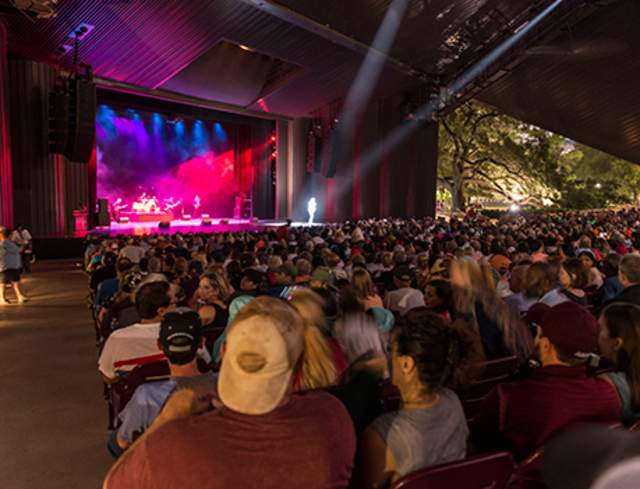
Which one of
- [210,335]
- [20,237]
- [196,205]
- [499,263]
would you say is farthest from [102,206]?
[210,335]

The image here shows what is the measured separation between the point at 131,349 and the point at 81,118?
9.98 m

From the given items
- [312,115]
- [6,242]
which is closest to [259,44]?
[312,115]

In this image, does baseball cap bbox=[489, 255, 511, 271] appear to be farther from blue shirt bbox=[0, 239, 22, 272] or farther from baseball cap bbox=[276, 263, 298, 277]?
blue shirt bbox=[0, 239, 22, 272]

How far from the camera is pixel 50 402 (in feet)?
14.2

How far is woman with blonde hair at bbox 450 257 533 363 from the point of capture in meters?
3.36

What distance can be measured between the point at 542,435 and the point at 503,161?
30.5m

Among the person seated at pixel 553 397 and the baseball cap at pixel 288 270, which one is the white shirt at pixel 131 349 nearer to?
the person seated at pixel 553 397

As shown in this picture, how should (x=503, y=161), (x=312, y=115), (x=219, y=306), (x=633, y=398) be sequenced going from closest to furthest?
(x=633, y=398) < (x=219, y=306) < (x=312, y=115) < (x=503, y=161)

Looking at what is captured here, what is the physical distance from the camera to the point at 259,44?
585 inches

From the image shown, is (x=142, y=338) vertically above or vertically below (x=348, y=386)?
below

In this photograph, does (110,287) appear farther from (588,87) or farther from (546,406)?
(588,87)

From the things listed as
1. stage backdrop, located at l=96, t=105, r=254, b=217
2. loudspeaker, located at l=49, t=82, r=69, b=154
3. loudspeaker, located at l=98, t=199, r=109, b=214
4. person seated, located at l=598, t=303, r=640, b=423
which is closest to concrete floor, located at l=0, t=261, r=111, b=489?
person seated, located at l=598, t=303, r=640, b=423

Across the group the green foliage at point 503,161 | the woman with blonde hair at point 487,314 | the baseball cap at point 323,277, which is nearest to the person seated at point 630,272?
the woman with blonde hair at point 487,314

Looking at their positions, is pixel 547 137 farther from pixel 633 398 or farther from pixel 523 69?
pixel 633 398
